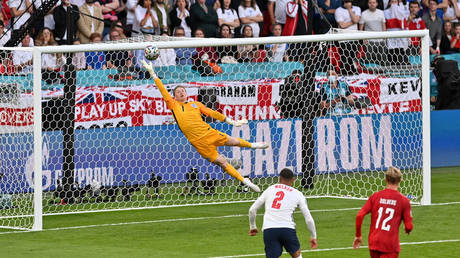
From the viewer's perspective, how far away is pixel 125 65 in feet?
64.2

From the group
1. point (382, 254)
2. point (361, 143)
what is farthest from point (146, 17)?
point (382, 254)

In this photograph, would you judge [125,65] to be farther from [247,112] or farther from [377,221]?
[377,221]

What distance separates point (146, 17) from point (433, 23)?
26.0 feet

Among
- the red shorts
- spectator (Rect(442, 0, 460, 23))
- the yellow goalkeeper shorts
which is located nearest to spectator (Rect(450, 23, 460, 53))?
spectator (Rect(442, 0, 460, 23))

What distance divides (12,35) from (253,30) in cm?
612

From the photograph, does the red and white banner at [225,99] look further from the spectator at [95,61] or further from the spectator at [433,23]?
the spectator at [433,23]

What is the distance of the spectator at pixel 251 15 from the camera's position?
2383cm

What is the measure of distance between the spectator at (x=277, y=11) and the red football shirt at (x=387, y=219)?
14.0 metres

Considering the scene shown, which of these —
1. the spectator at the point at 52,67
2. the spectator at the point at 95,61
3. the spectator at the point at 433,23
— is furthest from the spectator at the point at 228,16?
the spectator at the point at 52,67

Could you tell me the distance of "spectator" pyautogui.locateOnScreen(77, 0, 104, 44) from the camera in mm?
21203

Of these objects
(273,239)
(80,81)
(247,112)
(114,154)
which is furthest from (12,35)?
(273,239)

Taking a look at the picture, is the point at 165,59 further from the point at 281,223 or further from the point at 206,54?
the point at 281,223

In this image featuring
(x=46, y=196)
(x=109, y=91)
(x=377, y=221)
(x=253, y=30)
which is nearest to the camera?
(x=377, y=221)

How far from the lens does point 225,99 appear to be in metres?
20.5
